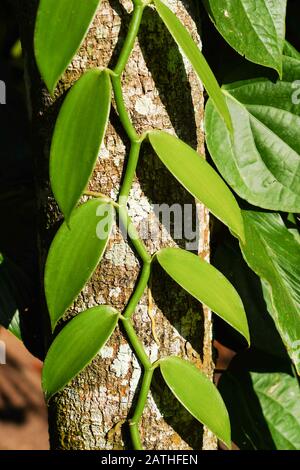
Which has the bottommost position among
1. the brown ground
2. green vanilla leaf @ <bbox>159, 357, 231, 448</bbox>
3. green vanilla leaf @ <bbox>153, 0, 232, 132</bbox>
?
the brown ground

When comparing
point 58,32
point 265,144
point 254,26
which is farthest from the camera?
point 265,144

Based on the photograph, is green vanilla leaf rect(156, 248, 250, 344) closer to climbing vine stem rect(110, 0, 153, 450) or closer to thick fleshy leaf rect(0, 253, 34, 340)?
climbing vine stem rect(110, 0, 153, 450)

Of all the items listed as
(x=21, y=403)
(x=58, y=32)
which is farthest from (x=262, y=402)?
(x=21, y=403)

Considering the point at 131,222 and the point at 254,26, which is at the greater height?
the point at 254,26

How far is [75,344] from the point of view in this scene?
690mm

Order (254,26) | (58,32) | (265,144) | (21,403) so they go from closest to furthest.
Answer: (58,32)
(254,26)
(265,144)
(21,403)

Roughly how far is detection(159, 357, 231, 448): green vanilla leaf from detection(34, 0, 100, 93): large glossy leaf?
11.3 inches

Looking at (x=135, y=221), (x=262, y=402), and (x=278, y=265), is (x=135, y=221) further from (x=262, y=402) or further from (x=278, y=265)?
(x=262, y=402)

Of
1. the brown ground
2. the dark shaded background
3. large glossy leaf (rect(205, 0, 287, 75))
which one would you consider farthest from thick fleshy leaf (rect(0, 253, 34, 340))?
the brown ground

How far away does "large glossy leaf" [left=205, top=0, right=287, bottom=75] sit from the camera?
2.34ft

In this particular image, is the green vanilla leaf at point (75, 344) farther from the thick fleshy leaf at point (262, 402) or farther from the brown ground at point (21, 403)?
the brown ground at point (21, 403)

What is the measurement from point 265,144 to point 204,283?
222 mm

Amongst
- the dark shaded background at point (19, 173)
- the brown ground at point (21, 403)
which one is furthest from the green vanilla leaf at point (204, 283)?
the brown ground at point (21, 403)

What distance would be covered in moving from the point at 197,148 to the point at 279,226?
18 centimetres
